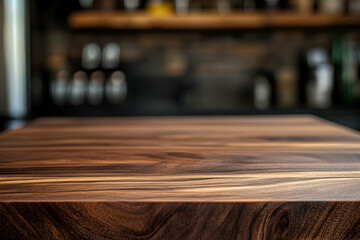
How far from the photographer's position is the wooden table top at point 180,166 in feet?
1.21

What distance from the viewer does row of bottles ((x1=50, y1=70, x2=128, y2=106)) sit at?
228 centimetres

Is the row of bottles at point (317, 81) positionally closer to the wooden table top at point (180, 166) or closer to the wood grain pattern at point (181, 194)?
the wooden table top at point (180, 166)

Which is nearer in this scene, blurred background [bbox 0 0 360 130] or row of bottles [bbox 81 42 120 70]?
blurred background [bbox 0 0 360 130]

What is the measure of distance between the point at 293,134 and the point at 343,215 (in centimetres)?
43

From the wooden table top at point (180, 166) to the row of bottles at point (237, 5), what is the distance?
1.62 metres

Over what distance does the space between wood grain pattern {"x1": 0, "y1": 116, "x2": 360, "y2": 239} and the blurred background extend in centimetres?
159

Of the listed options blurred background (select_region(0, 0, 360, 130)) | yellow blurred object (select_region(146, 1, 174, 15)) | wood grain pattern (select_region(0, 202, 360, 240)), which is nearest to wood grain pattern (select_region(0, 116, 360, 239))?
wood grain pattern (select_region(0, 202, 360, 240))

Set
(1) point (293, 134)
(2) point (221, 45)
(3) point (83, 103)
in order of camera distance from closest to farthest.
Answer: (1) point (293, 134)
(3) point (83, 103)
(2) point (221, 45)

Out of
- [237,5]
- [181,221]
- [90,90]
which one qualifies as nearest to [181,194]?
[181,221]

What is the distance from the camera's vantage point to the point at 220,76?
8.37 ft

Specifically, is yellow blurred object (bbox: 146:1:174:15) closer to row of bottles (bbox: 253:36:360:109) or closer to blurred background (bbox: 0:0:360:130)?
blurred background (bbox: 0:0:360:130)

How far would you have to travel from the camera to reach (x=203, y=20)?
2.26m

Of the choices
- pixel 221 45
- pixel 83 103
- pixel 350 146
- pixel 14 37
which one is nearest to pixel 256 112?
pixel 221 45

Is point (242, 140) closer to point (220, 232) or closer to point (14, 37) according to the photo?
point (220, 232)
